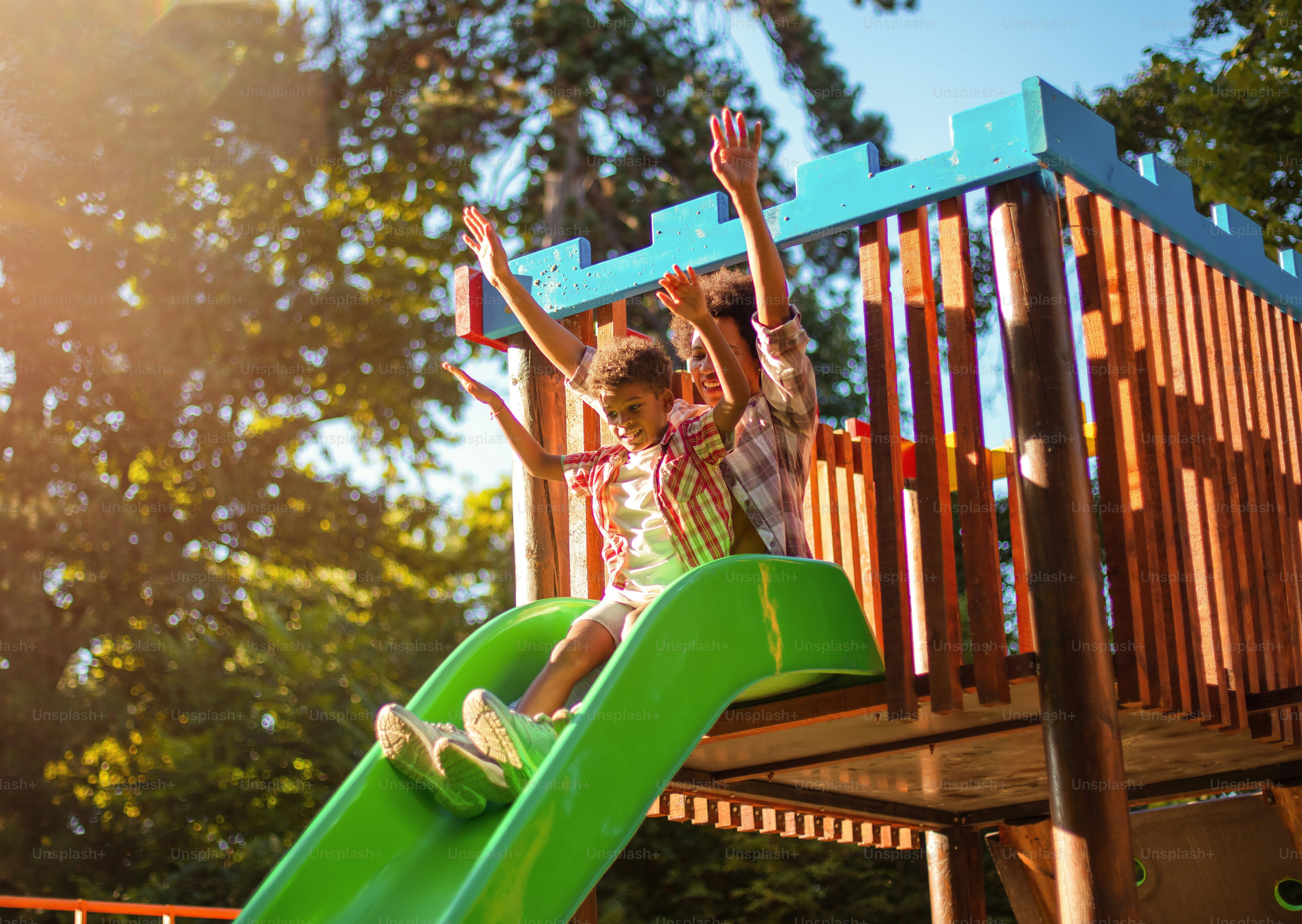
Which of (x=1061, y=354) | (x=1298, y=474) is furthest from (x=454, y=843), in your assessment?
(x=1298, y=474)

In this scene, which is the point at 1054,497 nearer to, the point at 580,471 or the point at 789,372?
the point at 789,372

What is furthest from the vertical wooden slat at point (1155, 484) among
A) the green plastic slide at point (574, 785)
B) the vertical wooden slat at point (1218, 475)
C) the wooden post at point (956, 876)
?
the wooden post at point (956, 876)

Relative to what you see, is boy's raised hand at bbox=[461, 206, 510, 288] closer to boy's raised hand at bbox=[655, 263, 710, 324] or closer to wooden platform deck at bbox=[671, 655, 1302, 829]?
boy's raised hand at bbox=[655, 263, 710, 324]

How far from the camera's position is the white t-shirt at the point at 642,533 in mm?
3541

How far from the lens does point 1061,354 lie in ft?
10.9

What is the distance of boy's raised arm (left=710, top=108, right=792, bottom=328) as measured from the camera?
3172 mm

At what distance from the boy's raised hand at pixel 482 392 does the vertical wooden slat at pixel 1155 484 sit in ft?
6.25

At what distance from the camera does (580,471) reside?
3957 millimetres

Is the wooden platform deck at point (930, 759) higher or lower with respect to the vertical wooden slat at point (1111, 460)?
lower

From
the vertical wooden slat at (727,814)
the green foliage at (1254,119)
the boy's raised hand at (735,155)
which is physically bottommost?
the vertical wooden slat at (727,814)

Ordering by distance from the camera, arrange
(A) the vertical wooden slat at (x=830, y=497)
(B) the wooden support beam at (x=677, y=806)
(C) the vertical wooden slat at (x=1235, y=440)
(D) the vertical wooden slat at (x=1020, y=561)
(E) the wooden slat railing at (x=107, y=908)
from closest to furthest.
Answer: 1. (D) the vertical wooden slat at (x=1020, y=561)
2. (C) the vertical wooden slat at (x=1235, y=440)
3. (E) the wooden slat railing at (x=107, y=908)
4. (A) the vertical wooden slat at (x=830, y=497)
5. (B) the wooden support beam at (x=677, y=806)

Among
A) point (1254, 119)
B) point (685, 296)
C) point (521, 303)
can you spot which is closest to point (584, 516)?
point (521, 303)

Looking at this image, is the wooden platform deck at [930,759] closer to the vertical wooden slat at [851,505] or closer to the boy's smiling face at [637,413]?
the vertical wooden slat at [851,505]

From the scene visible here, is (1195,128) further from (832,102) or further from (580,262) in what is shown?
(580,262)
